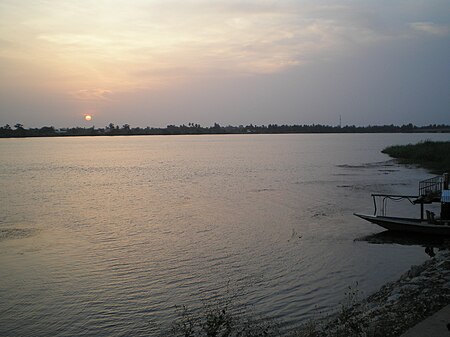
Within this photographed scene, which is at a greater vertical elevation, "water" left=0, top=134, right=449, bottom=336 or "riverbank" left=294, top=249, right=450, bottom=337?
"riverbank" left=294, top=249, right=450, bottom=337

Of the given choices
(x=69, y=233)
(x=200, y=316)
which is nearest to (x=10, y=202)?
(x=69, y=233)

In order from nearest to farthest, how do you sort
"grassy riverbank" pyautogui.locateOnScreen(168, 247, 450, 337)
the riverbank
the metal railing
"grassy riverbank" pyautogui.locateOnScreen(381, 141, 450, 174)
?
the riverbank < "grassy riverbank" pyautogui.locateOnScreen(168, 247, 450, 337) < the metal railing < "grassy riverbank" pyautogui.locateOnScreen(381, 141, 450, 174)

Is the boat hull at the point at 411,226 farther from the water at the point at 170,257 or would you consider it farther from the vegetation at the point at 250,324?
the vegetation at the point at 250,324

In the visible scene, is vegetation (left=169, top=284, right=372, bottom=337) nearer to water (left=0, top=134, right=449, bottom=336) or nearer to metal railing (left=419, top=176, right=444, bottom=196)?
water (left=0, top=134, right=449, bottom=336)

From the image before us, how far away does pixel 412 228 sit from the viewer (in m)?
20.2

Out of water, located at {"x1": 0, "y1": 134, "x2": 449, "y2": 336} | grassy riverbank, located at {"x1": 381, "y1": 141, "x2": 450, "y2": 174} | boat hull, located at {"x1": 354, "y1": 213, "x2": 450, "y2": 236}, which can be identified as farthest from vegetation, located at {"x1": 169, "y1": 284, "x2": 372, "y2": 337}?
grassy riverbank, located at {"x1": 381, "y1": 141, "x2": 450, "y2": 174}

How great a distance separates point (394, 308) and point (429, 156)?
56546 millimetres

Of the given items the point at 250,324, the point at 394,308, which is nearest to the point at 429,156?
the point at 394,308

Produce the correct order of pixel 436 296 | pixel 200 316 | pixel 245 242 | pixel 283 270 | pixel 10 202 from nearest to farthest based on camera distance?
1. pixel 436 296
2. pixel 200 316
3. pixel 283 270
4. pixel 245 242
5. pixel 10 202

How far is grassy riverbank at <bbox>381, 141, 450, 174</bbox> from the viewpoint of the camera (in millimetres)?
51144

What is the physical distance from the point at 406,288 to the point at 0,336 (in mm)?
10650

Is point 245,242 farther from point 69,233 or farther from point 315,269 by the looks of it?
point 69,233

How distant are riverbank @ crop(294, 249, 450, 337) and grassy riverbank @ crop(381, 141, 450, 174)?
37.3 meters

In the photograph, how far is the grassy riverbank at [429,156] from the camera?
51144mm
